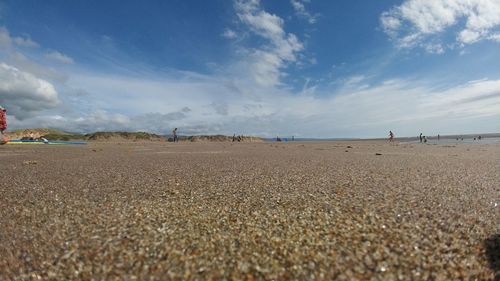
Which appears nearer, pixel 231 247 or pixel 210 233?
pixel 231 247

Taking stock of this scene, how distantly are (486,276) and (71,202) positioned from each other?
5.21m

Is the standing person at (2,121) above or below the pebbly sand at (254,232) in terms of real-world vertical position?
above

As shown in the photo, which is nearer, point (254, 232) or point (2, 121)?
point (254, 232)

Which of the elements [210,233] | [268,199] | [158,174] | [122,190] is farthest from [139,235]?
[158,174]

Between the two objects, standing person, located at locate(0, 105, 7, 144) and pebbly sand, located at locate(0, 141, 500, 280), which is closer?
pebbly sand, located at locate(0, 141, 500, 280)

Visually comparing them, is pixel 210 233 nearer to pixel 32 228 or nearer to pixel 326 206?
pixel 326 206

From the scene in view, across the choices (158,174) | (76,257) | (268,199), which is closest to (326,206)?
(268,199)

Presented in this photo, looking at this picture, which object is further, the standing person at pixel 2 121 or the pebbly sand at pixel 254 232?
the standing person at pixel 2 121

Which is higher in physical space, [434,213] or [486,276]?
[434,213]

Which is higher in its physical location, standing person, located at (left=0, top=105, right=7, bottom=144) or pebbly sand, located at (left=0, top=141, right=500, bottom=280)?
standing person, located at (left=0, top=105, right=7, bottom=144)

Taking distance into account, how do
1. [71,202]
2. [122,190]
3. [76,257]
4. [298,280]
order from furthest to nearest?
[122,190], [71,202], [76,257], [298,280]

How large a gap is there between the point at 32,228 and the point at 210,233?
2.22 m

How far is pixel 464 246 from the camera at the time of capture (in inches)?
102

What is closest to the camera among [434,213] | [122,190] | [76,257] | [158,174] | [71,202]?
[76,257]
